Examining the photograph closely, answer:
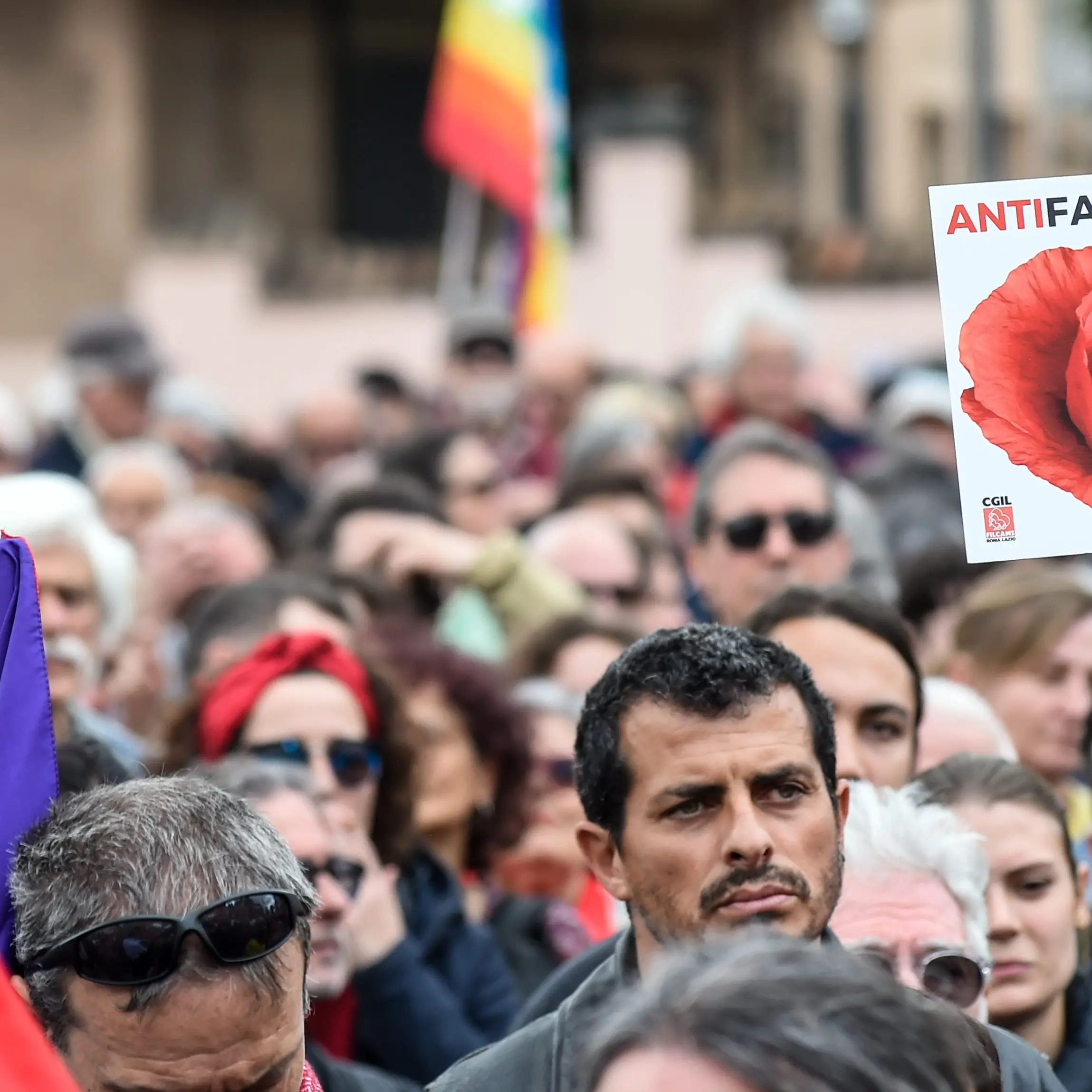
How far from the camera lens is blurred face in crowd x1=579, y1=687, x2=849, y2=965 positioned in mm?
3125

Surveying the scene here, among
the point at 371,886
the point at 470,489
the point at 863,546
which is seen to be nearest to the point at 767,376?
the point at 470,489

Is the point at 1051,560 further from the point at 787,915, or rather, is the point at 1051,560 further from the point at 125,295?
the point at 125,295

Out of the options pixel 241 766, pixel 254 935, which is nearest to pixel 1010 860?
pixel 241 766

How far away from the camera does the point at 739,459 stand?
6.04 metres

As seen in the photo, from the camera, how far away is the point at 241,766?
4238 mm

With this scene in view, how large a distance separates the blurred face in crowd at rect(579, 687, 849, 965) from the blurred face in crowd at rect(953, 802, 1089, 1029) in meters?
0.81

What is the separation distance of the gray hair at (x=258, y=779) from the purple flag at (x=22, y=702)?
81 cm

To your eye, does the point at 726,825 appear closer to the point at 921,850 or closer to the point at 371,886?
the point at 921,850

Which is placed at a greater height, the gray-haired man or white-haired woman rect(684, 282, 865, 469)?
white-haired woman rect(684, 282, 865, 469)

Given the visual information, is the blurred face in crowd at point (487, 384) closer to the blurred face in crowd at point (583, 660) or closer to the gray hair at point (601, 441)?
the gray hair at point (601, 441)

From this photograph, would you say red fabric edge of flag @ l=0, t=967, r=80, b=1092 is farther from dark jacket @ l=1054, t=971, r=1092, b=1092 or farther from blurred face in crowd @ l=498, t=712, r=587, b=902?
blurred face in crowd @ l=498, t=712, r=587, b=902

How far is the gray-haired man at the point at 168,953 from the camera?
2832 millimetres

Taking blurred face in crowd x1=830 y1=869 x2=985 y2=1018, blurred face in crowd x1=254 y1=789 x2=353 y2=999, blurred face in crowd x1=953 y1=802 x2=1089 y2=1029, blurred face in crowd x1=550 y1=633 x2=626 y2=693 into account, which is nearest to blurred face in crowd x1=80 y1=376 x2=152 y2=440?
blurred face in crowd x1=550 y1=633 x2=626 y2=693

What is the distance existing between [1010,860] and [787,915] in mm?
1042
